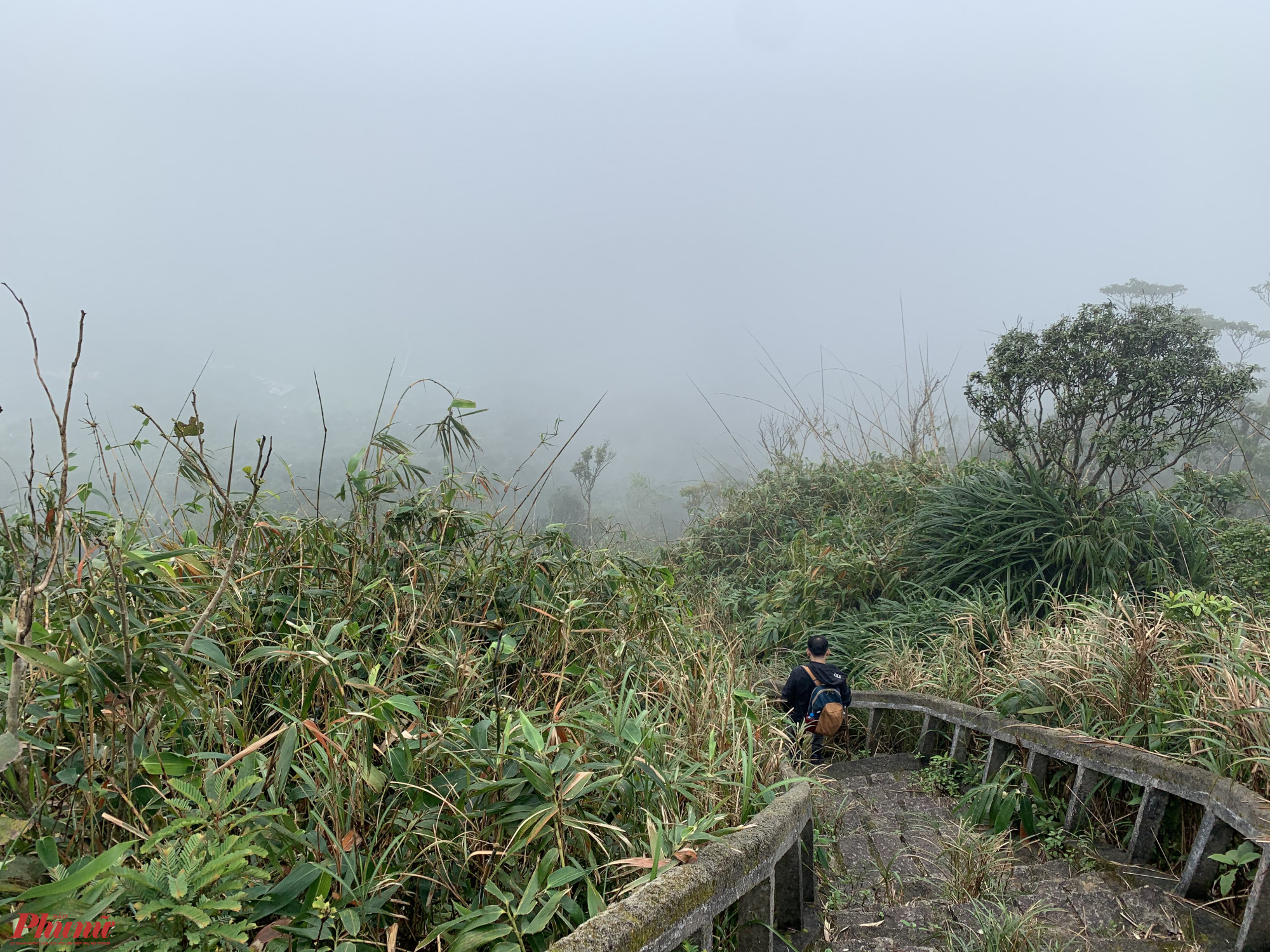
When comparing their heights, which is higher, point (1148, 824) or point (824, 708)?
point (1148, 824)

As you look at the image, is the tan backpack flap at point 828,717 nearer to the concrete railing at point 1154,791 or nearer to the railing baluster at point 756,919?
the concrete railing at point 1154,791

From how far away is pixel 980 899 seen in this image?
2.76 metres

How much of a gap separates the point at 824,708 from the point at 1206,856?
8.53ft

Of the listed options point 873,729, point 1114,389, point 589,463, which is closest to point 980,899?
point 873,729

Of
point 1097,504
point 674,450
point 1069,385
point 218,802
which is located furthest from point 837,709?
point 674,450

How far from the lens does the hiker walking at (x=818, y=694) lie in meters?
5.10

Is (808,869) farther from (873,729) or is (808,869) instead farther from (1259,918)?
(873,729)

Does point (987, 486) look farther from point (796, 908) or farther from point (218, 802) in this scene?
point (218, 802)

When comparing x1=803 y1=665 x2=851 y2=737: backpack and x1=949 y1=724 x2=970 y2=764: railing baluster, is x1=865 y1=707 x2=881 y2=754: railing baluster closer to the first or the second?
x1=803 y1=665 x2=851 y2=737: backpack

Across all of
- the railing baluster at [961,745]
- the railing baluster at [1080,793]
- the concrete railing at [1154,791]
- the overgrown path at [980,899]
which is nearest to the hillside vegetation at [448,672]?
the concrete railing at [1154,791]

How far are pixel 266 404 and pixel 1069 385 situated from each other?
321 ft

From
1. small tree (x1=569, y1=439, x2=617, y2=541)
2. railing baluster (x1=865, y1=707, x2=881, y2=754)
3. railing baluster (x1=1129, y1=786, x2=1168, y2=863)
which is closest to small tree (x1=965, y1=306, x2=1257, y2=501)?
railing baluster (x1=865, y1=707, x2=881, y2=754)

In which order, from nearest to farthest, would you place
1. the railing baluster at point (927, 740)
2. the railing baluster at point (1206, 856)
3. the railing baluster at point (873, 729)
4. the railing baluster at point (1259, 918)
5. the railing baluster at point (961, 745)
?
the railing baluster at point (1259, 918), the railing baluster at point (1206, 856), the railing baluster at point (961, 745), the railing baluster at point (927, 740), the railing baluster at point (873, 729)

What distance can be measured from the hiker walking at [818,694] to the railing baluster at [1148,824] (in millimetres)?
2220
